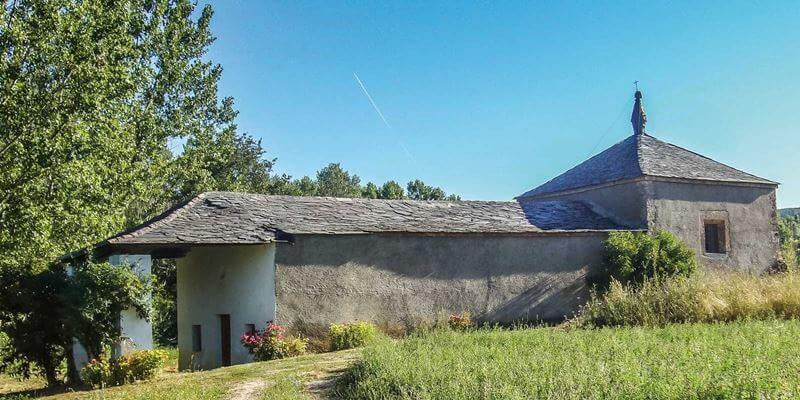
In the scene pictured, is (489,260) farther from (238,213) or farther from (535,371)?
(535,371)

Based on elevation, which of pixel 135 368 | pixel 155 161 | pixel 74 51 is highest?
pixel 74 51

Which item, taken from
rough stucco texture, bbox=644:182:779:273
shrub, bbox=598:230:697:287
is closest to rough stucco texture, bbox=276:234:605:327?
shrub, bbox=598:230:697:287

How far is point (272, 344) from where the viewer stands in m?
13.8

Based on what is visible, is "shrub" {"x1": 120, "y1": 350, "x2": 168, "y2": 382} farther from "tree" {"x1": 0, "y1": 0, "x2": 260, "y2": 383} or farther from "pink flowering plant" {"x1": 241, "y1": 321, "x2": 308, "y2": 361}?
"pink flowering plant" {"x1": 241, "y1": 321, "x2": 308, "y2": 361}

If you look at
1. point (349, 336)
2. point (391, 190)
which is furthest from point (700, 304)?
point (391, 190)

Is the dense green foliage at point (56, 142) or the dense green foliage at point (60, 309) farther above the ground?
the dense green foliage at point (56, 142)

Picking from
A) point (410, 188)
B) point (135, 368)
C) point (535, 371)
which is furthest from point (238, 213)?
point (410, 188)

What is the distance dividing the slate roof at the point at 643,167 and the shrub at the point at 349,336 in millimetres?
11010

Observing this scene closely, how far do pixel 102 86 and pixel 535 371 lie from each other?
1488 cm

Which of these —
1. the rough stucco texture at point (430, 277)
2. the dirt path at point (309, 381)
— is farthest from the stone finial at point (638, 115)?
the dirt path at point (309, 381)

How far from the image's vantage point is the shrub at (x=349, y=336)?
14.6 metres

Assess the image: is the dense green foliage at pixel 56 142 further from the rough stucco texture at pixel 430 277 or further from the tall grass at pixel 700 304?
the tall grass at pixel 700 304

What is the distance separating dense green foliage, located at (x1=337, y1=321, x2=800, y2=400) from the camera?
615 centimetres

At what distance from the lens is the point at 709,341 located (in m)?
9.42
